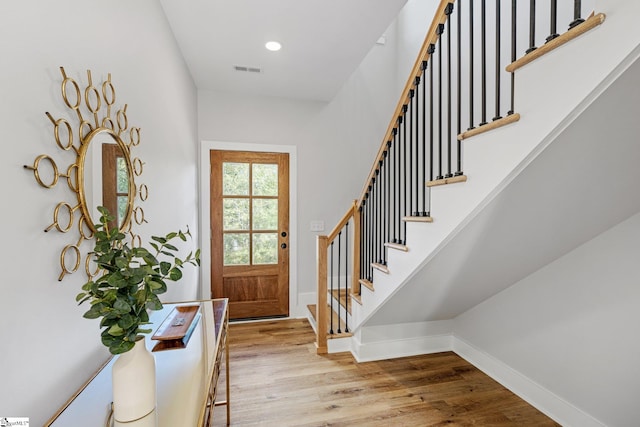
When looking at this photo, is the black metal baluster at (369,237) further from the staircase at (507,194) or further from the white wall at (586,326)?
the white wall at (586,326)

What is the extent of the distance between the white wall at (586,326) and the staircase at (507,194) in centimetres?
10

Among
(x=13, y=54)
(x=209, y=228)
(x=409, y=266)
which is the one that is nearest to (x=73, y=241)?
(x=13, y=54)

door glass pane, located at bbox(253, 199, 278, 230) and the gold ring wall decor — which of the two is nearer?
the gold ring wall decor

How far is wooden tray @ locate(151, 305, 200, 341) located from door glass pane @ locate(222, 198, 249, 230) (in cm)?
179

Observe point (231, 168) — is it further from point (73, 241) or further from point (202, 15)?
point (73, 241)

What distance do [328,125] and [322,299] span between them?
222 centimetres

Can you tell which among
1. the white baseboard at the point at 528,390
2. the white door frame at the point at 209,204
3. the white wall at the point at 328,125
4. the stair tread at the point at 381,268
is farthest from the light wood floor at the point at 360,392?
the white wall at the point at 328,125

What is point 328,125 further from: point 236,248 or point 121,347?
point 121,347

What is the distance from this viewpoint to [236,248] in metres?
3.44

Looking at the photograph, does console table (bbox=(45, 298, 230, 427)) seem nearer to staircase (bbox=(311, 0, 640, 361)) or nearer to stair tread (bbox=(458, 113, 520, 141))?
staircase (bbox=(311, 0, 640, 361))

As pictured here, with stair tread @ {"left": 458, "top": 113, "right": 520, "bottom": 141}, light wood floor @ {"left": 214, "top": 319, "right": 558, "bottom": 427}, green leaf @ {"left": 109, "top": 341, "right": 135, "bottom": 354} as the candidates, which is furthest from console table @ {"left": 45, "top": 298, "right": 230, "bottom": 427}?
stair tread @ {"left": 458, "top": 113, "right": 520, "bottom": 141}

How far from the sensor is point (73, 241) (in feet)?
3.20

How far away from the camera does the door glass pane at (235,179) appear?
3.41 metres

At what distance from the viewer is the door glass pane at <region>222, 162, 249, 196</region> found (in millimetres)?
3408
